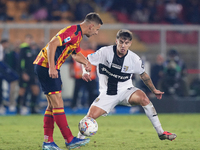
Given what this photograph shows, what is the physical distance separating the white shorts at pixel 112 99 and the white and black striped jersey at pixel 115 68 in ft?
0.30

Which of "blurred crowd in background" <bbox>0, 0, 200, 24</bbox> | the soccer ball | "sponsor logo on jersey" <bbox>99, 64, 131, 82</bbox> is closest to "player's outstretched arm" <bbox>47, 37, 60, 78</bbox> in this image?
the soccer ball

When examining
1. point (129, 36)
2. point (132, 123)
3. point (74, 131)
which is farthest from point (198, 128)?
point (129, 36)

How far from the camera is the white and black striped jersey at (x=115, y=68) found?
6422 millimetres

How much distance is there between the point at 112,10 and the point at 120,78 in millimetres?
13179

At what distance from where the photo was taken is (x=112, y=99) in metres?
6.29

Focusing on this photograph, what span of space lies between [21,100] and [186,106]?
Answer: 195 inches

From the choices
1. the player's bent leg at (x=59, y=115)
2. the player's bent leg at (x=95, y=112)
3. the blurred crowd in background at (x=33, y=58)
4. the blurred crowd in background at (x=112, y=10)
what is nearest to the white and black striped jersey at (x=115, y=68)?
the player's bent leg at (x=95, y=112)

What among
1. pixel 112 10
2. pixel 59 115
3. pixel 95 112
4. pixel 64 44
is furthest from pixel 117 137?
pixel 112 10

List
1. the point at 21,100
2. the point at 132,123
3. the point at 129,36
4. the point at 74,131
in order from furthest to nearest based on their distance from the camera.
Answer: the point at 21,100 → the point at 132,123 → the point at 74,131 → the point at 129,36

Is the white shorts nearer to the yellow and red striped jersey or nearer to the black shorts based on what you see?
the black shorts

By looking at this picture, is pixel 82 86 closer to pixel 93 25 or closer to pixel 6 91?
pixel 6 91

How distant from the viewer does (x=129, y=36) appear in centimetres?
623

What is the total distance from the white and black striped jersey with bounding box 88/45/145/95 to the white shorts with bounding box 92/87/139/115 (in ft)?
0.30

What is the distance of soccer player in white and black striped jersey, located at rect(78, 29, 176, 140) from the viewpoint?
20.2 ft
